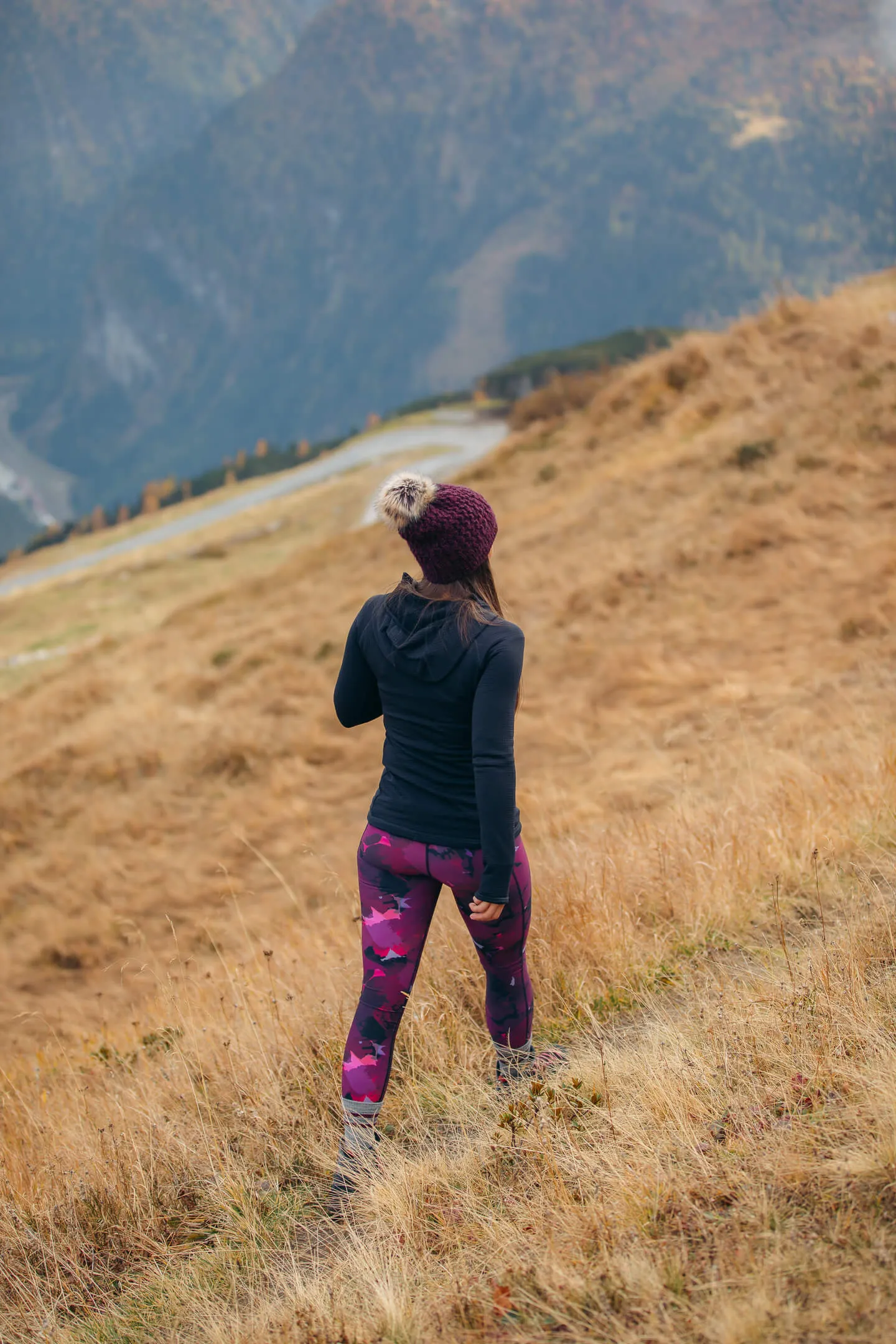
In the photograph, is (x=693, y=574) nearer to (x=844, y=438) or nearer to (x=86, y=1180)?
(x=844, y=438)

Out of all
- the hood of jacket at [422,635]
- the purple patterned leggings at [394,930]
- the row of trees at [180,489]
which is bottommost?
the row of trees at [180,489]

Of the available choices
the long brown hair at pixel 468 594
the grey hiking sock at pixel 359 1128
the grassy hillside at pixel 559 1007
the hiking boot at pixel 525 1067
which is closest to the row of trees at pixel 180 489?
the grassy hillside at pixel 559 1007

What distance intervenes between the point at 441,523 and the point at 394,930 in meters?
1.14

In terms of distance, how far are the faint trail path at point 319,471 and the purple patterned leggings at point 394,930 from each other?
2707cm

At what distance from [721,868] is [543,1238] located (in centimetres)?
205

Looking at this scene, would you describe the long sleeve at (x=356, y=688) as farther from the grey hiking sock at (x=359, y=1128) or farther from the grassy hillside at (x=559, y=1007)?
the grassy hillside at (x=559, y=1007)

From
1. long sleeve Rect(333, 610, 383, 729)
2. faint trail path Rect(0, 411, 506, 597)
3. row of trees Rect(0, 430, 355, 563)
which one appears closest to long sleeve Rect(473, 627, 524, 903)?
long sleeve Rect(333, 610, 383, 729)

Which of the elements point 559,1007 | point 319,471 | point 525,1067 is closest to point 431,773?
point 525,1067

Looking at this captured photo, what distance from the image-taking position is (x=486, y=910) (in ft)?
8.62

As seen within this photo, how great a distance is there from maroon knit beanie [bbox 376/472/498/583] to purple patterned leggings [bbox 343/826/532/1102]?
30.2 inches

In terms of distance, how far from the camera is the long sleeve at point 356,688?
284cm

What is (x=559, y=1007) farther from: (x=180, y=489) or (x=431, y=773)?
(x=180, y=489)

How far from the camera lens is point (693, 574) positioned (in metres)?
9.92

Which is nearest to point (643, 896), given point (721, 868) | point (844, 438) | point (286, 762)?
point (721, 868)
